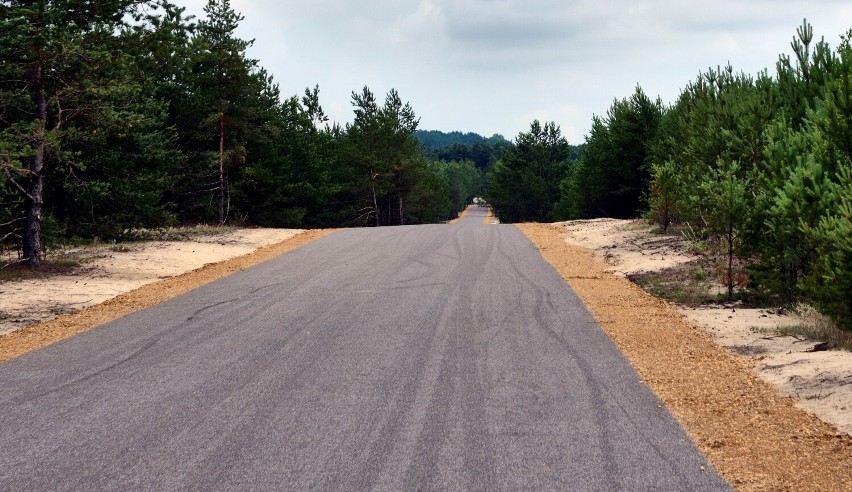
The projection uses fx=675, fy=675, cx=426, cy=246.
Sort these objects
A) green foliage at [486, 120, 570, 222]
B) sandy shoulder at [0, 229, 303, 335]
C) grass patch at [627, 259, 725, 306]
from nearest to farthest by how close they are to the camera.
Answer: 1. grass patch at [627, 259, 725, 306]
2. sandy shoulder at [0, 229, 303, 335]
3. green foliage at [486, 120, 570, 222]

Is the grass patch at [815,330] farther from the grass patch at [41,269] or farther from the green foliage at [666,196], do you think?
the grass patch at [41,269]

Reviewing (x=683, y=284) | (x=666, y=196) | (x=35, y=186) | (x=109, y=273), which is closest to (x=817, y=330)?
(x=683, y=284)

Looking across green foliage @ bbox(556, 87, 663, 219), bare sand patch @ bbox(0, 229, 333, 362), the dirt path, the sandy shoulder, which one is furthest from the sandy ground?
green foliage @ bbox(556, 87, 663, 219)

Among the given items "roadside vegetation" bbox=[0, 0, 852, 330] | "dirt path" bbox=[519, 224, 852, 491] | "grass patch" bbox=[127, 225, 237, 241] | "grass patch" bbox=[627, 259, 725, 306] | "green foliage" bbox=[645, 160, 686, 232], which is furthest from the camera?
"grass patch" bbox=[127, 225, 237, 241]

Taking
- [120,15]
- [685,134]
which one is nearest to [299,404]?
[120,15]

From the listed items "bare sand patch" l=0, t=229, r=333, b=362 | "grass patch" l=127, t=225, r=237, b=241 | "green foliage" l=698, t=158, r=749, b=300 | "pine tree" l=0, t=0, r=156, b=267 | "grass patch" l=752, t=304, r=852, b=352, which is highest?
"pine tree" l=0, t=0, r=156, b=267

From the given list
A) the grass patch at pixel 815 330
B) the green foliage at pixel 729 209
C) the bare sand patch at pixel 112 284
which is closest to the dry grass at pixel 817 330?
the grass patch at pixel 815 330

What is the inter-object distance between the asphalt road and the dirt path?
0.22 m

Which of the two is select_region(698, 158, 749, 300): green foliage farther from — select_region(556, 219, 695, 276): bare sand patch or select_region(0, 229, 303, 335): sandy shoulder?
select_region(0, 229, 303, 335): sandy shoulder

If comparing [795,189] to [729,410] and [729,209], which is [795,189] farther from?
[729,410]

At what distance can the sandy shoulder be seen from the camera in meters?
12.2

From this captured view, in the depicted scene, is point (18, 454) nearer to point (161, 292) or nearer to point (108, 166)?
point (161, 292)

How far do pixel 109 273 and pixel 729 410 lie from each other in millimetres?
14813

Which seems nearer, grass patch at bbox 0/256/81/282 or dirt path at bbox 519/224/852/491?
dirt path at bbox 519/224/852/491
